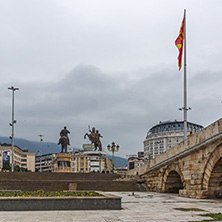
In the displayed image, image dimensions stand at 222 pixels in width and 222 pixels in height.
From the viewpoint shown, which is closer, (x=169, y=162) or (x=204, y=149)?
(x=204, y=149)

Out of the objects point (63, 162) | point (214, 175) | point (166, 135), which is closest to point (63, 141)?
point (63, 162)

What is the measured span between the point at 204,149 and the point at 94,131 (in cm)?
2702

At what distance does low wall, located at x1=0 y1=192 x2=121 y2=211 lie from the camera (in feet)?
33.0

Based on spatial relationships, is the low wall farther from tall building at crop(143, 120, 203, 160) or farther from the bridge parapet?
tall building at crop(143, 120, 203, 160)

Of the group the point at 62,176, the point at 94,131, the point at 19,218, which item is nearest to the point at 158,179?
the point at 62,176

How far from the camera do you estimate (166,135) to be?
328ft

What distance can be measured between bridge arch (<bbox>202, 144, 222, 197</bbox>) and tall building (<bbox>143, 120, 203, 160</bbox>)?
81039mm

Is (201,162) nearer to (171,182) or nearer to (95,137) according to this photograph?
(171,182)

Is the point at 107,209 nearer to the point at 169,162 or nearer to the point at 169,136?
the point at 169,162

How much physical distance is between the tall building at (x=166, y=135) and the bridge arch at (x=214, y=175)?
266ft

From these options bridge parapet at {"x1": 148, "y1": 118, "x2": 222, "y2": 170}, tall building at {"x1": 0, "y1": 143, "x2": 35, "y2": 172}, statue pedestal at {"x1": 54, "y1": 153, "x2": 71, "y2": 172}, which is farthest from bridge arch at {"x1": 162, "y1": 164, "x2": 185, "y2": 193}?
tall building at {"x1": 0, "y1": 143, "x2": 35, "y2": 172}

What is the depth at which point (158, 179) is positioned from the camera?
21.9 metres

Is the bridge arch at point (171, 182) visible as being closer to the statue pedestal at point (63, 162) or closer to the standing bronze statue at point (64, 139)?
the statue pedestal at point (63, 162)

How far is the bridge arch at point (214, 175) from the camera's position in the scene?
13.7 m
